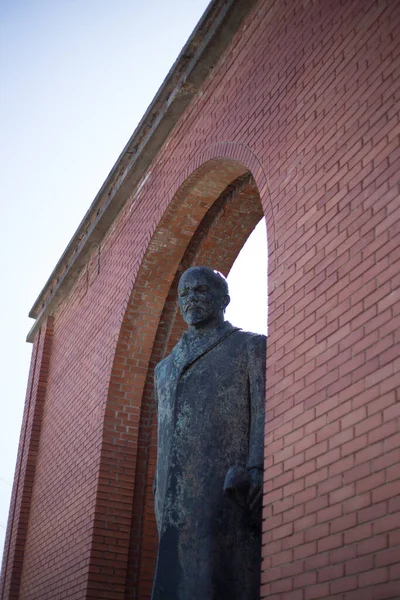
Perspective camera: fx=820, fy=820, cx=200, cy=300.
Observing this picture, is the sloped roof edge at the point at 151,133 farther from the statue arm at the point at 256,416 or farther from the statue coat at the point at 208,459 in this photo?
the statue arm at the point at 256,416

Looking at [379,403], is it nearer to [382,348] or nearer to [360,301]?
[382,348]

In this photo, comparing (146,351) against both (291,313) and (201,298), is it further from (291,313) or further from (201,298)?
(291,313)

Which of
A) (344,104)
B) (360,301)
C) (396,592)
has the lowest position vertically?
(396,592)

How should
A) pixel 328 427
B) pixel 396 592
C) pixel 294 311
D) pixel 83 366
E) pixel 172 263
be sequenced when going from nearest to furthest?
pixel 396 592 → pixel 328 427 → pixel 294 311 → pixel 172 263 → pixel 83 366

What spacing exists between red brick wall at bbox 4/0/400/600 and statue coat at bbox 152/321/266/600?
0.16m

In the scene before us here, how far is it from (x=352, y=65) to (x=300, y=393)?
2215 mm

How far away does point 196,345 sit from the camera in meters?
5.77

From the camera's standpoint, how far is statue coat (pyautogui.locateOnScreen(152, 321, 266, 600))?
4.90m

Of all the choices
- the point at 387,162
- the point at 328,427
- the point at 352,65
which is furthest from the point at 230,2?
the point at 328,427

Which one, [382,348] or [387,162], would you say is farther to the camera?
[387,162]

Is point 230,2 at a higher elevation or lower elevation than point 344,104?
higher

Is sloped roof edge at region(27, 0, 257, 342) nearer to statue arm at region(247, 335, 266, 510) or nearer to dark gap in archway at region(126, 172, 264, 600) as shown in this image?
dark gap in archway at region(126, 172, 264, 600)

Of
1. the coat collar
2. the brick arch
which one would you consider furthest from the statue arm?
the brick arch

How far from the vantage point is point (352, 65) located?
18.0 feet
